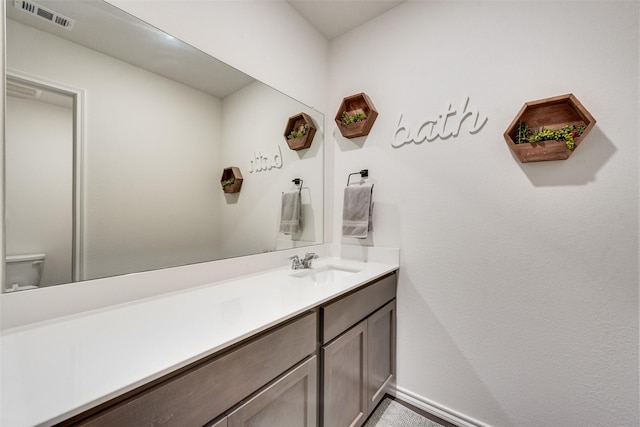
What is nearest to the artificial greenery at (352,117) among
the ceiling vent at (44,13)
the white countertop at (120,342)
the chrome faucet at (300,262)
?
the chrome faucet at (300,262)

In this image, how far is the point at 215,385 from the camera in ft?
2.35

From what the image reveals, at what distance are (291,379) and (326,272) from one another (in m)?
0.84

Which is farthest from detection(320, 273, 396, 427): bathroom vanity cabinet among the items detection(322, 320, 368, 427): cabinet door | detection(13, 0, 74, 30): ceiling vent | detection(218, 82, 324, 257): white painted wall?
detection(13, 0, 74, 30): ceiling vent

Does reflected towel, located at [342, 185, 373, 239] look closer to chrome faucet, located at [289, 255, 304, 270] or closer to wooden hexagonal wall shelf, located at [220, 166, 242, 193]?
chrome faucet, located at [289, 255, 304, 270]

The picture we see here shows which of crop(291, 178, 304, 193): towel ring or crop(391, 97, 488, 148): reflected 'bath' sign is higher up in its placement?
crop(391, 97, 488, 148): reflected 'bath' sign

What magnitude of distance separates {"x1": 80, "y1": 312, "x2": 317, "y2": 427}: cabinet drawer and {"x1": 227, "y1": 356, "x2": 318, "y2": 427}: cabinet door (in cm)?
3

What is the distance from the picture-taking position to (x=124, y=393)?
0.56 metres

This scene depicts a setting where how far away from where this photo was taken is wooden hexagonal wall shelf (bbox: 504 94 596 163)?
3.81 feet

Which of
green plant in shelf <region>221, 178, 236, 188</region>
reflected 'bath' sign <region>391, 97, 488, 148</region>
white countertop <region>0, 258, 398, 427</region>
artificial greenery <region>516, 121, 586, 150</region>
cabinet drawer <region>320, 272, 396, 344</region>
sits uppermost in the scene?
reflected 'bath' sign <region>391, 97, 488, 148</region>

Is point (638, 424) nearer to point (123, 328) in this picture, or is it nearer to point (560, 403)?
point (560, 403)

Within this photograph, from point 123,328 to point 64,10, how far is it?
108 centimetres

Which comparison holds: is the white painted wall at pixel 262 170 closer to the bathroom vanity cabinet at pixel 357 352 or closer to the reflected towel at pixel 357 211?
the reflected towel at pixel 357 211

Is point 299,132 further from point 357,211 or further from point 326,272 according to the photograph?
point 326,272

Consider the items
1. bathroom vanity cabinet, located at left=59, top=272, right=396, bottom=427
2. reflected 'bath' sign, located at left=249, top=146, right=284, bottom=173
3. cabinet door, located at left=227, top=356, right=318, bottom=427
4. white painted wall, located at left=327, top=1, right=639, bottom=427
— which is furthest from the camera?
reflected 'bath' sign, located at left=249, top=146, right=284, bottom=173
